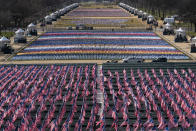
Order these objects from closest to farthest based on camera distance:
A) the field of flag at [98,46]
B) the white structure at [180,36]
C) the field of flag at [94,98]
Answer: the field of flag at [94,98] < the field of flag at [98,46] < the white structure at [180,36]

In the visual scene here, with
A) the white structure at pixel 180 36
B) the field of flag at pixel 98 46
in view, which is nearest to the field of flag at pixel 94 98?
the field of flag at pixel 98 46

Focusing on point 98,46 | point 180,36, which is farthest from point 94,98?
point 180,36

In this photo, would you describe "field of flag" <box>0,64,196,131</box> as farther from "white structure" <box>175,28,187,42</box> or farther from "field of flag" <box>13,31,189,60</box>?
"white structure" <box>175,28,187,42</box>

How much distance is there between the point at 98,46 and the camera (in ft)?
214

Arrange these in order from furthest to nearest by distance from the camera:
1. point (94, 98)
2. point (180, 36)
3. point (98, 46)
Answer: point (180, 36) → point (98, 46) → point (94, 98)

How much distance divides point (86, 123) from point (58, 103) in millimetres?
6251

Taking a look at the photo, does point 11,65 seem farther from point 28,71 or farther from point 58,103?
point 58,103

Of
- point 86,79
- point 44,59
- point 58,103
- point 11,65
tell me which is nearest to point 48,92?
point 58,103

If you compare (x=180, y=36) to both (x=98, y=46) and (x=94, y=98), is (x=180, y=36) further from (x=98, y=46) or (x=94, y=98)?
(x=94, y=98)

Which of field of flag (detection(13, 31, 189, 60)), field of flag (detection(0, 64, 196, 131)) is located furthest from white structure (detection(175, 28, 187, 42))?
field of flag (detection(0, 64, 196, 131))

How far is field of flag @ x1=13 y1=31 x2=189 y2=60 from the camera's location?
187 feet

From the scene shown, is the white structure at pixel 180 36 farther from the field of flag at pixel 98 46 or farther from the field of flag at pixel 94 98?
the field of flag at pixel 94 98

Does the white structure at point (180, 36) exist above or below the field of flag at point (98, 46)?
above

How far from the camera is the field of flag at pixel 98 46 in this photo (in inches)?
2239
